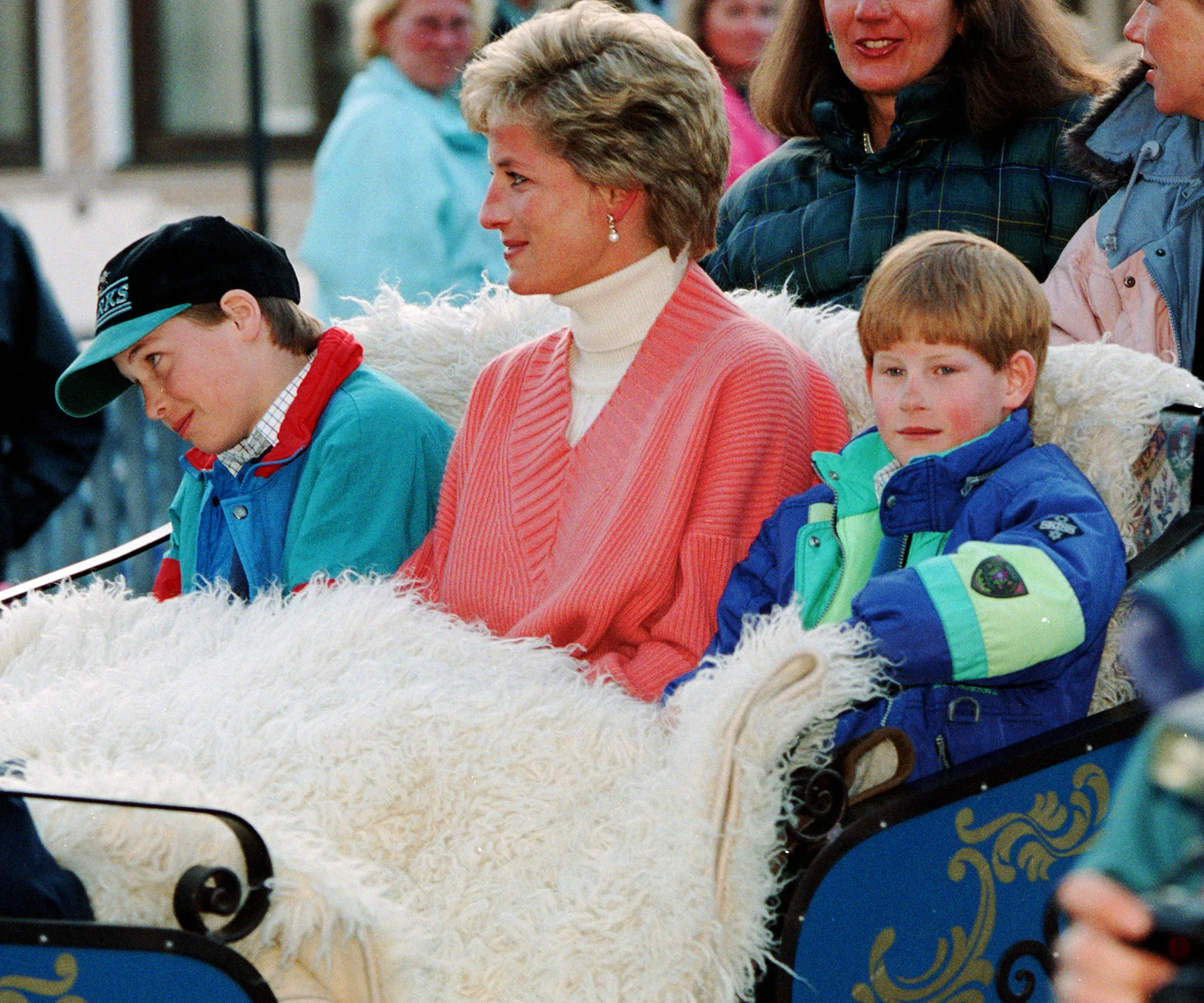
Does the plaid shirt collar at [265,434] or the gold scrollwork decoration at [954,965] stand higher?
the plaid shirt collar at [265,434]

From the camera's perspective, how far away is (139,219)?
8.94 m

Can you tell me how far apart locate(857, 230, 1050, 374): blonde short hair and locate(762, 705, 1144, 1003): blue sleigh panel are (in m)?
0.46

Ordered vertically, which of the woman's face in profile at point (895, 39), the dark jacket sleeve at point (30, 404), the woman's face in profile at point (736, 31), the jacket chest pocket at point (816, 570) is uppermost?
the woman's face in profile at point (895, 39)

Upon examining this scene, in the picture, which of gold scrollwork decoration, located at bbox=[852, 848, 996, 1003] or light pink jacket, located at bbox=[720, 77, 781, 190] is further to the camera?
light pink jacket, located at bbox=[720, 77, 781, 190]

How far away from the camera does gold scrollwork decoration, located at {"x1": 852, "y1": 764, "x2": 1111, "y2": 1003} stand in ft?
6.12

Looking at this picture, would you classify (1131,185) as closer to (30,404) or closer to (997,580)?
(997,580)

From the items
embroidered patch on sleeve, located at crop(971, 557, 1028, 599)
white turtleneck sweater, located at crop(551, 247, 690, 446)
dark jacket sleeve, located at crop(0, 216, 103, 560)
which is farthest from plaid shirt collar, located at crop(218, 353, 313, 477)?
dark jacket sleeve, located at crop(0, 216, 103, 560)

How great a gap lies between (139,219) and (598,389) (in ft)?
23.2

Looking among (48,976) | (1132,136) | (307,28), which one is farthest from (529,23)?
(307,28)

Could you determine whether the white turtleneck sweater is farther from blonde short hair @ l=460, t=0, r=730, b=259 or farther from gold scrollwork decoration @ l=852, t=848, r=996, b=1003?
gold scrollwork decoration @ l=852, t=848, r=996, b=1003

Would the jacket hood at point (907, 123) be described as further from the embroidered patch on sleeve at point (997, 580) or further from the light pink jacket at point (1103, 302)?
the embroidered patch on sleeve at point (997, 580)

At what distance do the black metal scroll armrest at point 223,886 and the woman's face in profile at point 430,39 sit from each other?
293 centimetres

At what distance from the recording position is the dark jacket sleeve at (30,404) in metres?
3.77

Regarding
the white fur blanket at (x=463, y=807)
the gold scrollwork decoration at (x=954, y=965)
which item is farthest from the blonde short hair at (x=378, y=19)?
the gold scrollwork decoration at (x=954, y=965)
